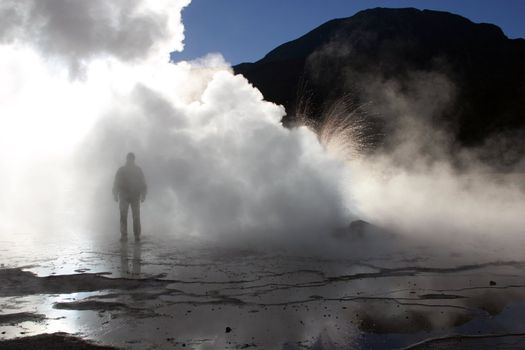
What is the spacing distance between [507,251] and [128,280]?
20.4ft

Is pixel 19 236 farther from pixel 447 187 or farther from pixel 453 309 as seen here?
pixel 447 187

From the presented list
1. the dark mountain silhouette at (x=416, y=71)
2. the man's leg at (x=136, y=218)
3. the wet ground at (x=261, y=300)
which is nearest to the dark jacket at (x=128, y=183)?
the man's leg at (x=136, y=218)

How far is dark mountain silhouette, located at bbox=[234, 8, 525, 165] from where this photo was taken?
49.2m

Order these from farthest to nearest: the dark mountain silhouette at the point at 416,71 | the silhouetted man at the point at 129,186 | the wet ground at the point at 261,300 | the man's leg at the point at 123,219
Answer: the dark mountain silhouette at the point at 416,71 < the silhouetted man at the point at 129,186 < the man's leg at the point at 123,219 < the wet ground at the point at 261,300

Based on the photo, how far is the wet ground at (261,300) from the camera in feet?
14.0

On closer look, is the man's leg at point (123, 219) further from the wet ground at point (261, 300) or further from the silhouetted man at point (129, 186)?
the wet ground at point (261, 300)

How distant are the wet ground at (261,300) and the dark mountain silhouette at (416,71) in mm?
19405

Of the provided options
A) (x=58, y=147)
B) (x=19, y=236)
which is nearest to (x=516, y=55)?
(x=58, y=147)

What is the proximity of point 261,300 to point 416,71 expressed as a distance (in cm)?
7008

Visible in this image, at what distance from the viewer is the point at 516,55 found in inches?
3369

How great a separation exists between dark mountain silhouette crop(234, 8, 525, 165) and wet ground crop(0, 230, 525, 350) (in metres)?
19.4

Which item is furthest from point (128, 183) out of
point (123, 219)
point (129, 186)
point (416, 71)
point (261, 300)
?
point (416, 71)

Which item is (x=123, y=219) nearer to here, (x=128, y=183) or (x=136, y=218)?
(x=136, y=218)

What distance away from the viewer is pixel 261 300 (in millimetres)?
5547
